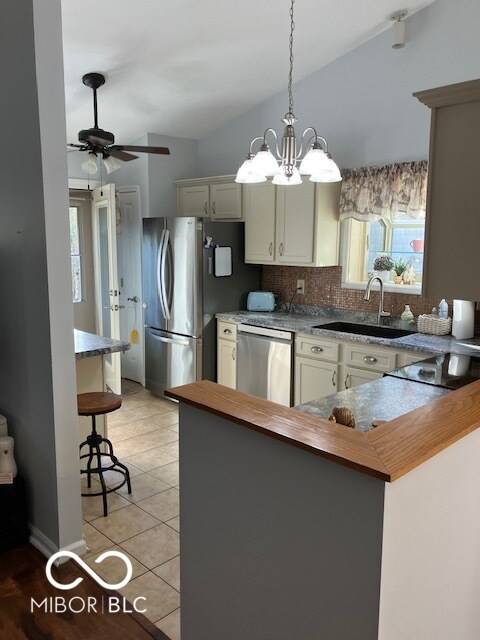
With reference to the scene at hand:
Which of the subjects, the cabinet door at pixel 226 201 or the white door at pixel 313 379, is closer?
the white door at pixel 313 379

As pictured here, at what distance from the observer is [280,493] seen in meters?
1.40

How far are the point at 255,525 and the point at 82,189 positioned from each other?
492 centimetres

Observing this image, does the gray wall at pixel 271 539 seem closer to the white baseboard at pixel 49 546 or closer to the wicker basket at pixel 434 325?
the white baseboard at pixel 49 546

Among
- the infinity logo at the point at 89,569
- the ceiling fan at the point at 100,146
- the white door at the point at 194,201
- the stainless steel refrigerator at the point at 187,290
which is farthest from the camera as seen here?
the white door at the point at 194,201

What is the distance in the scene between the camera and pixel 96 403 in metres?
3.10

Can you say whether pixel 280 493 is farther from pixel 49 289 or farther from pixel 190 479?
pixel 49 289

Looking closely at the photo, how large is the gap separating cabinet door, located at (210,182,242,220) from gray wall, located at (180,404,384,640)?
11.3 feet

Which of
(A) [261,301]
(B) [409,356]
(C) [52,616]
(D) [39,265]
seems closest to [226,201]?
(A) [261,301]

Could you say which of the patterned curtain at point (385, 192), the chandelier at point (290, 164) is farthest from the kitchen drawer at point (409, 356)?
the chandelier at point (290, 164)

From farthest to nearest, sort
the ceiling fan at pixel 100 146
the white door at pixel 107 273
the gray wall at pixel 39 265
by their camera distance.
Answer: the white door at pixel 107 273 < the ceiling fan at pixel 100 146 < the gray wall at pixel 39 265

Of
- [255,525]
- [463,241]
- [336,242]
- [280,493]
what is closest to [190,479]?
[255,525]

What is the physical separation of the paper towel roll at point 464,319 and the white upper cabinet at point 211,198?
2.15m

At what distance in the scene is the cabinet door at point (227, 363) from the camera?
4664mm

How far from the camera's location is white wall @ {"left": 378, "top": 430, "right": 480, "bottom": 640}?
1218mm
